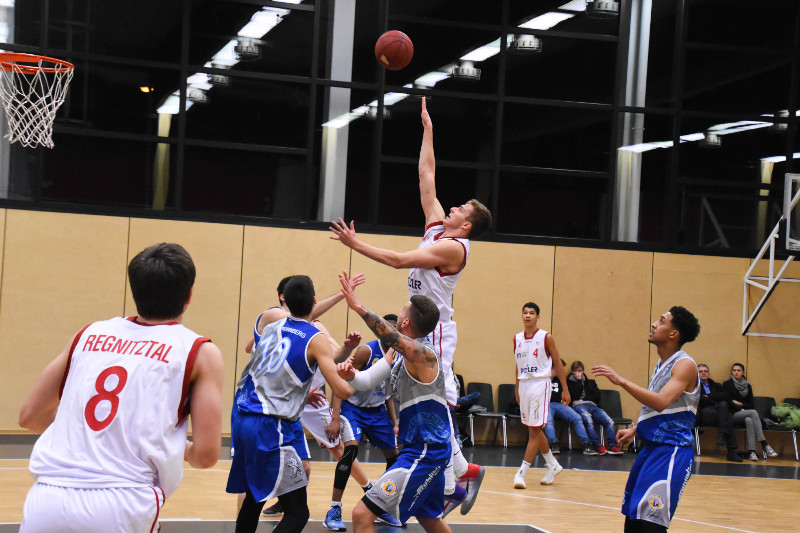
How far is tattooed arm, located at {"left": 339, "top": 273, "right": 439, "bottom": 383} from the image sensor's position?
419cm

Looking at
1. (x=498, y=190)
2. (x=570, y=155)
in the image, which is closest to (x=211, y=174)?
(x=498, y=190)

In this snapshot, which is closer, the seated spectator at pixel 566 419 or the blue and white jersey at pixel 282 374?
the blue and white jersey at pixel 282 374

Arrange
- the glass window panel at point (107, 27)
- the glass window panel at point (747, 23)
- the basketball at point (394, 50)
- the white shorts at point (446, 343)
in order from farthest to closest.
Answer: the glass window panel at point (747, 23), the glass window panel at point (107, 27), the basketball at point (394, 50), the white shorts at point (446, 343)

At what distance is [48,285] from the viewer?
10664 mm

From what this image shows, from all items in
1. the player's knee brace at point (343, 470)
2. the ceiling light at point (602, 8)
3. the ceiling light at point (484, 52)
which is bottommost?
the player's knee brace at point (343, 470)

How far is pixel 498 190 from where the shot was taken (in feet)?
40.3

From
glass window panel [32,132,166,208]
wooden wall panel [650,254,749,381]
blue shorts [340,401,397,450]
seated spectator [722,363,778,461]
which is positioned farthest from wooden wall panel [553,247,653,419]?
blue shorts [340,401,397,450]

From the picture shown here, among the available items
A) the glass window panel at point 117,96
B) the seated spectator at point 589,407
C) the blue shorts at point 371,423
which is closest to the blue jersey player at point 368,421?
the blue shorts at point 371,423

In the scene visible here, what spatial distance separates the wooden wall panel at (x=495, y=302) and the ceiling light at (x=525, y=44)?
2849 mm

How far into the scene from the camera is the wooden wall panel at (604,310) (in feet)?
40.0

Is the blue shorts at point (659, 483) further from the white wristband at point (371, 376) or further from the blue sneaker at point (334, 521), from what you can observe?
the blue sneaker at point (334, 521)

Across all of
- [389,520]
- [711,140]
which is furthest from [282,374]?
[711,140]

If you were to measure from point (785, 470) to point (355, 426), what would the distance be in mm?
7034

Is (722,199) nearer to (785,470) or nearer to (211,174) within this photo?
(785,470)
